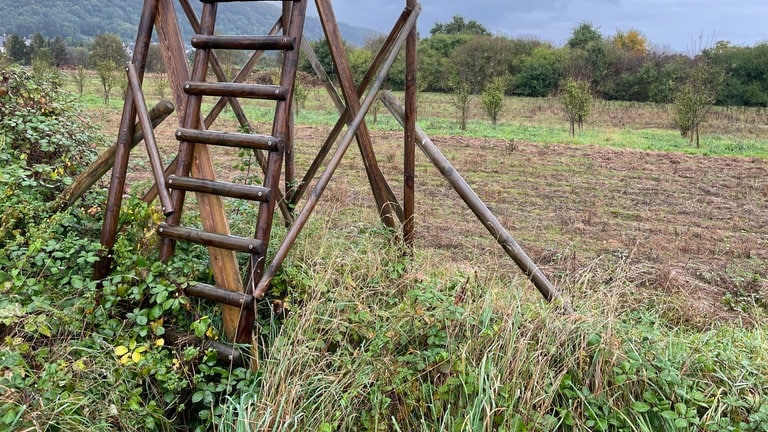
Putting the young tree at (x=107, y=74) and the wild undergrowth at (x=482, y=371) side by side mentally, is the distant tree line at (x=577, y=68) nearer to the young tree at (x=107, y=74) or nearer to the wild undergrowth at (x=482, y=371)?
the young tree at (x=107, y=74)

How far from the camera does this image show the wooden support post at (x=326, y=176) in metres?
3.33

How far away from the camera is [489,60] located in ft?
147

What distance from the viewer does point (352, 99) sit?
4156 mm

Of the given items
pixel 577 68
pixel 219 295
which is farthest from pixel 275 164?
pixel 577 68

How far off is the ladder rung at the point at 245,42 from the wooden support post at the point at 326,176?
82cm

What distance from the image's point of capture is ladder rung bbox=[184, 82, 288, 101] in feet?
10.7

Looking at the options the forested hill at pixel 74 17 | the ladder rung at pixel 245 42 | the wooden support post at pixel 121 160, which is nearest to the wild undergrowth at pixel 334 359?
the wooden support post at pixel 121 160

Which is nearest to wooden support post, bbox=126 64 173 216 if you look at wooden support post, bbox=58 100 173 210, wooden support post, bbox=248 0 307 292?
wooden support post, bbox=58 100 173 210

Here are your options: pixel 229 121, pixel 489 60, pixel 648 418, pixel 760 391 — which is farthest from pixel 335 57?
pixel 489 60

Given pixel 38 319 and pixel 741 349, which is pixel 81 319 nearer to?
pixel 38 319

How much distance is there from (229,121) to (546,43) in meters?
40.2

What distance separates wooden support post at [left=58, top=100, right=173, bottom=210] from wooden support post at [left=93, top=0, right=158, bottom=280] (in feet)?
0.25

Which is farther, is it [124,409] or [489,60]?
[489,60]

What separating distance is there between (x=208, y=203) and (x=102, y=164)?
1.14 metres
